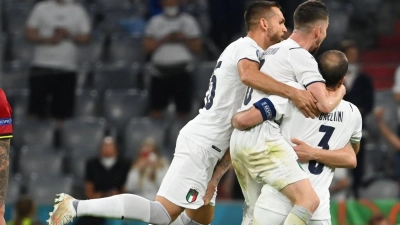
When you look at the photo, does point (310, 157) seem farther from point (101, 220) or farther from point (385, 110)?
point (385, 110)

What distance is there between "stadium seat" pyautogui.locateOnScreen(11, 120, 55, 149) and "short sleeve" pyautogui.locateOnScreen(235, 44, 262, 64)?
19.6 ft

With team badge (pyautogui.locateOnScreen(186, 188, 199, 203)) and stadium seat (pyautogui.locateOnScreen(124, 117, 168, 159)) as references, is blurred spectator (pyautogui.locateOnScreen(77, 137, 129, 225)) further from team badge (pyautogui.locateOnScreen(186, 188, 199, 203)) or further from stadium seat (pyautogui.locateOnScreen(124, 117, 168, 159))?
team badge (pyautogui.locateOnScreen(186, 188, 199, 203))

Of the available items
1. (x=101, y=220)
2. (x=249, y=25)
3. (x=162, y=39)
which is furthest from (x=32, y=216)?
(x=249, y=25)

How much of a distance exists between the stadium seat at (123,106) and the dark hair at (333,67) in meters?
5.99

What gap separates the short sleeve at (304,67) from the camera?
6012 mm

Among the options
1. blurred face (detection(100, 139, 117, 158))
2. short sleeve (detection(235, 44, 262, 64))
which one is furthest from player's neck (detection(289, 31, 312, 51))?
blurred face (detection(100, 139, 117, 158))

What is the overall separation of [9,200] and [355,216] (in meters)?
4.24

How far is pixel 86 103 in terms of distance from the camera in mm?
12258

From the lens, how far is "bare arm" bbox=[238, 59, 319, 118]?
19.7 ft

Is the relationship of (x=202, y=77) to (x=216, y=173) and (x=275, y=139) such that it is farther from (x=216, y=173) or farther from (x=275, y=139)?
(x=275, y=139)

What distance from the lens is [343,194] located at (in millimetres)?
10359

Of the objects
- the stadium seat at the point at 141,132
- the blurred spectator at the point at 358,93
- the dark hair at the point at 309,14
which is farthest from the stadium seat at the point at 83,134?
the dark hair at the point at 309,14

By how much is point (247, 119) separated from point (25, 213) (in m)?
4.42

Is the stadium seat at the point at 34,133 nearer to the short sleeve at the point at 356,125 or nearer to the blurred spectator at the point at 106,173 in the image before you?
the blurred spectator at the point at 106,173
